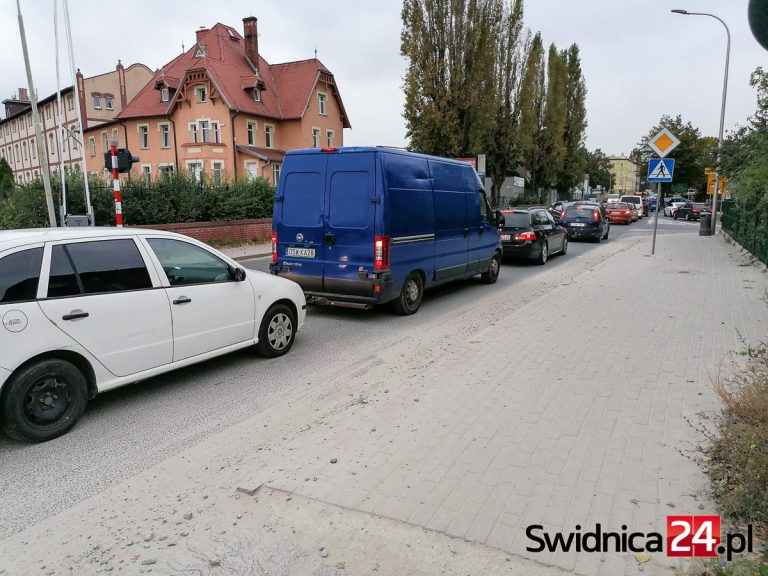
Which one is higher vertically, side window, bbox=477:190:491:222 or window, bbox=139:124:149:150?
window, bbox=139:124:149:150

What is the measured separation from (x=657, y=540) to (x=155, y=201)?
18878mm

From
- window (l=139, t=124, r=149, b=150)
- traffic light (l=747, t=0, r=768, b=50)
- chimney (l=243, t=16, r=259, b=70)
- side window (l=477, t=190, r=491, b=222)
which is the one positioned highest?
chimney (l=243, t=16, r=259, b=70)

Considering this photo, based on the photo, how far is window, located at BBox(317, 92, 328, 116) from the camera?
140 feet

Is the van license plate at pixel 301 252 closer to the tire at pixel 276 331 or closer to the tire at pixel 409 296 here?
the tire at pixel 409 296

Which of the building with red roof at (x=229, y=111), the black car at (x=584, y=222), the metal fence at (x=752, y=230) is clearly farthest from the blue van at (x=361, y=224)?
the building with red roof at (x=229, y=111)

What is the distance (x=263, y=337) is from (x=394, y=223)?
2747 millimetres

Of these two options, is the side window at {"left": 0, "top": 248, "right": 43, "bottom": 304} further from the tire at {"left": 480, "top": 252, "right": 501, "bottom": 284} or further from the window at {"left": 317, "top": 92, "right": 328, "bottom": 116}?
the window at {"left": 317, "top": 92, "right": 328, "bottom": 116}

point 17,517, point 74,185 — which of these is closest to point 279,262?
point 17,517

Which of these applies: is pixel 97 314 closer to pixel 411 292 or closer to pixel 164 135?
pixel 411 292

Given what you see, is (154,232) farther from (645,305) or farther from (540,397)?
(645,305)

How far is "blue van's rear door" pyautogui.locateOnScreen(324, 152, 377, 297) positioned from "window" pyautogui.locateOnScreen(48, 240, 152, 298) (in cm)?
349

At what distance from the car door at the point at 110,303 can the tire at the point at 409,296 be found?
4.26 metres

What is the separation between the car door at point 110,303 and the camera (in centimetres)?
454

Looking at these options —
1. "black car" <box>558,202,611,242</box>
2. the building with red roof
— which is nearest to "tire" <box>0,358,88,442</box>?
"black car" <box>558,202,611,242</box>
